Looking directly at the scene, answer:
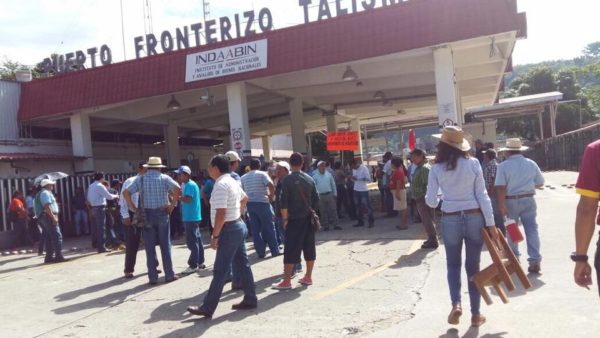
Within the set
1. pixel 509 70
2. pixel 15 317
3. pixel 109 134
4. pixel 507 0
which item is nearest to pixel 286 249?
pixel 15 317

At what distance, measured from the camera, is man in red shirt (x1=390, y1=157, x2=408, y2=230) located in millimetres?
11484

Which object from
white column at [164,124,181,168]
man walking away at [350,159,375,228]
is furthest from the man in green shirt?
white column at [164,124,181,168]

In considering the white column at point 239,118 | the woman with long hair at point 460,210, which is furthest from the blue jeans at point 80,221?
the woman with long hair at point 460,210

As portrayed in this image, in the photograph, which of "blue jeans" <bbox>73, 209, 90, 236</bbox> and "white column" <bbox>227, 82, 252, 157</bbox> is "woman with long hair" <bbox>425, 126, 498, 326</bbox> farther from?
"blue jeans" <bbox>73, 209, 90, 236</bbox>

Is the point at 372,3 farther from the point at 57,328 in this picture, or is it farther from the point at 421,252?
the point at 57,328

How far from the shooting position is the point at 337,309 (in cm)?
579

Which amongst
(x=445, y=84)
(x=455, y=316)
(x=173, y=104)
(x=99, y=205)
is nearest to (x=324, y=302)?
(x=455, y=316)

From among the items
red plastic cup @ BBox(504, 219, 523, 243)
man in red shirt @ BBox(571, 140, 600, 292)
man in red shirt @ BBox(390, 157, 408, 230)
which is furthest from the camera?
man in red shirt @ BBox(390, 157, 408, 230)

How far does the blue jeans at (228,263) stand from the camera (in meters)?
5.71

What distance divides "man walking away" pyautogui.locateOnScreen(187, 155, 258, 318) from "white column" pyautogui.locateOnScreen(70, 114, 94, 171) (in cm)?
1453

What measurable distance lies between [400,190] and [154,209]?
570 centimetres

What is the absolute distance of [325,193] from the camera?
12422 millimetres

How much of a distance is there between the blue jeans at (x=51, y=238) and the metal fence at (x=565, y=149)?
20.4 meters

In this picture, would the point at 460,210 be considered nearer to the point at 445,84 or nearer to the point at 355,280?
the point at 355,280
